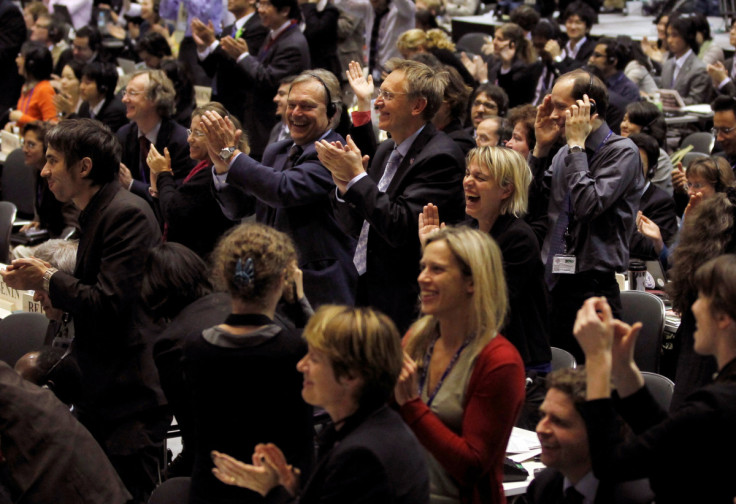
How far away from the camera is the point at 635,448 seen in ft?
7.91

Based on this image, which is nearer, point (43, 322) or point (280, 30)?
point (43, 322)

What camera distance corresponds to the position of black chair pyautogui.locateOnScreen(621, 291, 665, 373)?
185 inches

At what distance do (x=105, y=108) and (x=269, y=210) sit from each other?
128 inches

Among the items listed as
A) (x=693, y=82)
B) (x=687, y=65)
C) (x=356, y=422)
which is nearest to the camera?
(x=356, y=422)

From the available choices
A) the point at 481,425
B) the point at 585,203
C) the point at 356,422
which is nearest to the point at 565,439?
the point at 481,425

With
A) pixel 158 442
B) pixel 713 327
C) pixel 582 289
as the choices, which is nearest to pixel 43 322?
pixel 158 442

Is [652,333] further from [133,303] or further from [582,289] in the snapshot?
[133,303]

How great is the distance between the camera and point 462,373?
9.10 ft

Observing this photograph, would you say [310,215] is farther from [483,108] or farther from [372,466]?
[483,108]

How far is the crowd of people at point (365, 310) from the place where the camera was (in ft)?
8.00

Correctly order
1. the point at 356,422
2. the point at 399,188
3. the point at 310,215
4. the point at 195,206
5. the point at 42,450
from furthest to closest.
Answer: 1. the point at 195,206
2. the point at 310,215
3. the point at 399,188
4. the point at 42,450
5. the point at 356,422

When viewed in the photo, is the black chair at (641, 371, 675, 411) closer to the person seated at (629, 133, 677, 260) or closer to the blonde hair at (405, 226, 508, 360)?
the blonde hair at (405, 226, 508, 360)

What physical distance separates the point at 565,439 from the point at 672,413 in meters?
0.38

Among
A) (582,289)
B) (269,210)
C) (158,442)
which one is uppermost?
(269,210)
